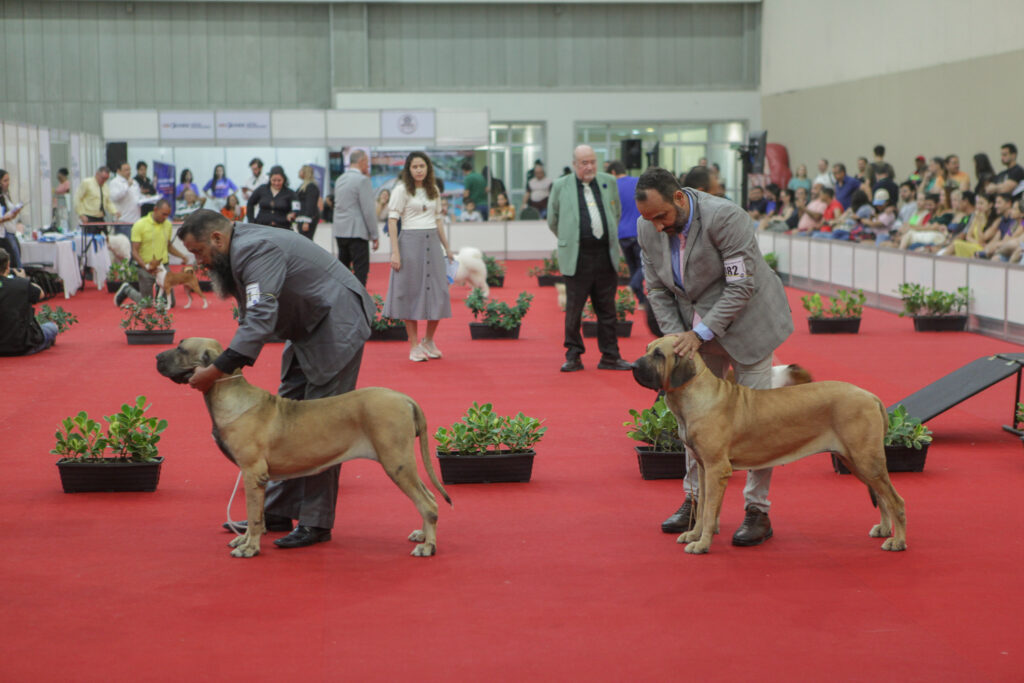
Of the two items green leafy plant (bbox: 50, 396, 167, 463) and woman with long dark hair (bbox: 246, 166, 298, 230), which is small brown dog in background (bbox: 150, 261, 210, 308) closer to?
woman with long dark hair (bbox: 246, 166, 298, 230)

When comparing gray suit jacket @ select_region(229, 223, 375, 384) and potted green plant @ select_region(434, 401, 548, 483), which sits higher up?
gray suit jacket @ select_region(229, 223, 375, 384)

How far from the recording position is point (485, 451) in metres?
6.54

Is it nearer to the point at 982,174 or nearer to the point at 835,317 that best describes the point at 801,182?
the point at 982,174

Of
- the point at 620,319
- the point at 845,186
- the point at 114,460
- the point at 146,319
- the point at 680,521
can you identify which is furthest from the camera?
the point at 845,186

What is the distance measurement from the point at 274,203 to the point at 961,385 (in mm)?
10234

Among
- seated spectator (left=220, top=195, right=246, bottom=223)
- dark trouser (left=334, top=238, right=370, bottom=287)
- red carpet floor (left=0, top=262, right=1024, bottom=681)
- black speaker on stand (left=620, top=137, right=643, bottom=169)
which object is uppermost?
black speaker on stand (left=620, top=137, right=643, bottom=169)

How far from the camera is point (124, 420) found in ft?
20.6

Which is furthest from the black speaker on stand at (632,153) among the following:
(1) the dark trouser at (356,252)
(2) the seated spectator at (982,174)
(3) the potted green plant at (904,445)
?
(3) the potted green plant at (904,445)

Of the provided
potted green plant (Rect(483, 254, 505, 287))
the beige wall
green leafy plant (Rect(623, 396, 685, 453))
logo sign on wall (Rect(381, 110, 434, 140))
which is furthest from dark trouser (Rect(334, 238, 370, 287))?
the beige wall

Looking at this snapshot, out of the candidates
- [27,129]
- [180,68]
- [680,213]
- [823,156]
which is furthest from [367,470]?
[180,68]

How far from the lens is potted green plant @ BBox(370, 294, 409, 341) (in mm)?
12469

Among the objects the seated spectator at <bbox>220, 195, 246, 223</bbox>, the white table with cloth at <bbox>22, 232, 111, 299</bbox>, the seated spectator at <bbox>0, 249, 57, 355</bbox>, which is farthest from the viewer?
the seated spectator at <bbox>220, 195, 246, 223</bbox>

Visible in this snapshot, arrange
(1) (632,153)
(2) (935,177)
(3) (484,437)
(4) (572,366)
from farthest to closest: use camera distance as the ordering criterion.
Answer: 1. (1) (632,153)
2. (2) (935,177)
3. (4) (572,366)
4. (3) (484,437)


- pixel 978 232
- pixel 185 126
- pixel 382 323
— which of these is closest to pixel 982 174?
pixel 978 232
